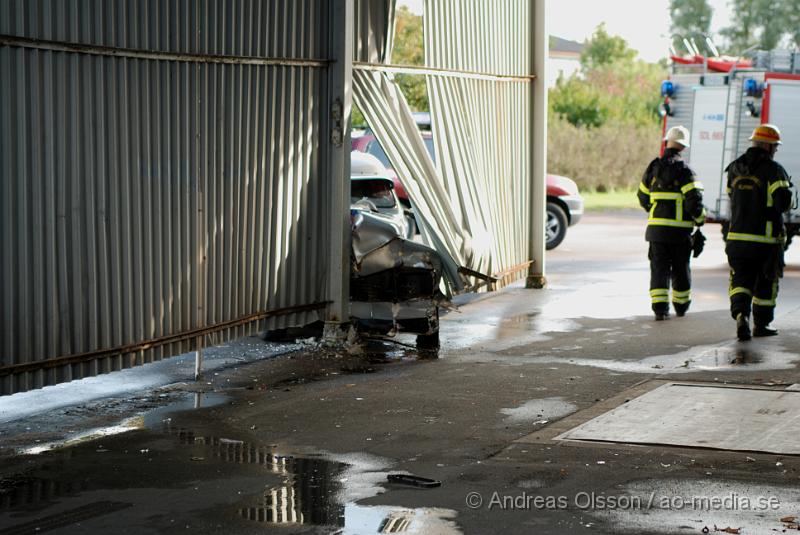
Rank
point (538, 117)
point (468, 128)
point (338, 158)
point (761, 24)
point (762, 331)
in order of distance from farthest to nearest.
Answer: point (761, 24), point (538, 117), point (468, 128), point (762, 331), point (338, 158)

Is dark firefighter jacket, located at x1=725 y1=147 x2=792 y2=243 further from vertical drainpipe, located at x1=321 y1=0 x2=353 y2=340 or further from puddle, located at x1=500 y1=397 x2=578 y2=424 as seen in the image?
vertical drainpipe, located at x1=321 y1=0 x2=353 y2=340

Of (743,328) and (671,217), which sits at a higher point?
(671,217)

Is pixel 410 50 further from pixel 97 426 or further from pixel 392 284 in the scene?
pixel 97 426

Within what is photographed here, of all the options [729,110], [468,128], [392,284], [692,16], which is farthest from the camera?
[692,16]

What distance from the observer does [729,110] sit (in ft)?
58.5

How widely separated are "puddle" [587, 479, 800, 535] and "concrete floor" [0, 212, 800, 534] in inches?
0.5

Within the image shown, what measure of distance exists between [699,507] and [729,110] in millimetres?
12846

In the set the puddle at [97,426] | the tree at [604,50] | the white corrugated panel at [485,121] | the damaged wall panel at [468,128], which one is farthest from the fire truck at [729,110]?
the tree at [604,50]

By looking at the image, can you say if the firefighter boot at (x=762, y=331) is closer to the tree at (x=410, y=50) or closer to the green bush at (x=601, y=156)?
the tree at (x=410, y=50)

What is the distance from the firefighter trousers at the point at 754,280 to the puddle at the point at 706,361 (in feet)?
1.85

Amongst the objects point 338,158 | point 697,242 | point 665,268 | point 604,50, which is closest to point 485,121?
point 665,268

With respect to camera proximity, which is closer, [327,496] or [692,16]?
[327,496]

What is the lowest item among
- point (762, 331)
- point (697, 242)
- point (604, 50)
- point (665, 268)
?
point (762, 331)

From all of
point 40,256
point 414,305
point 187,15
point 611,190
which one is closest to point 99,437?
point 40,256
